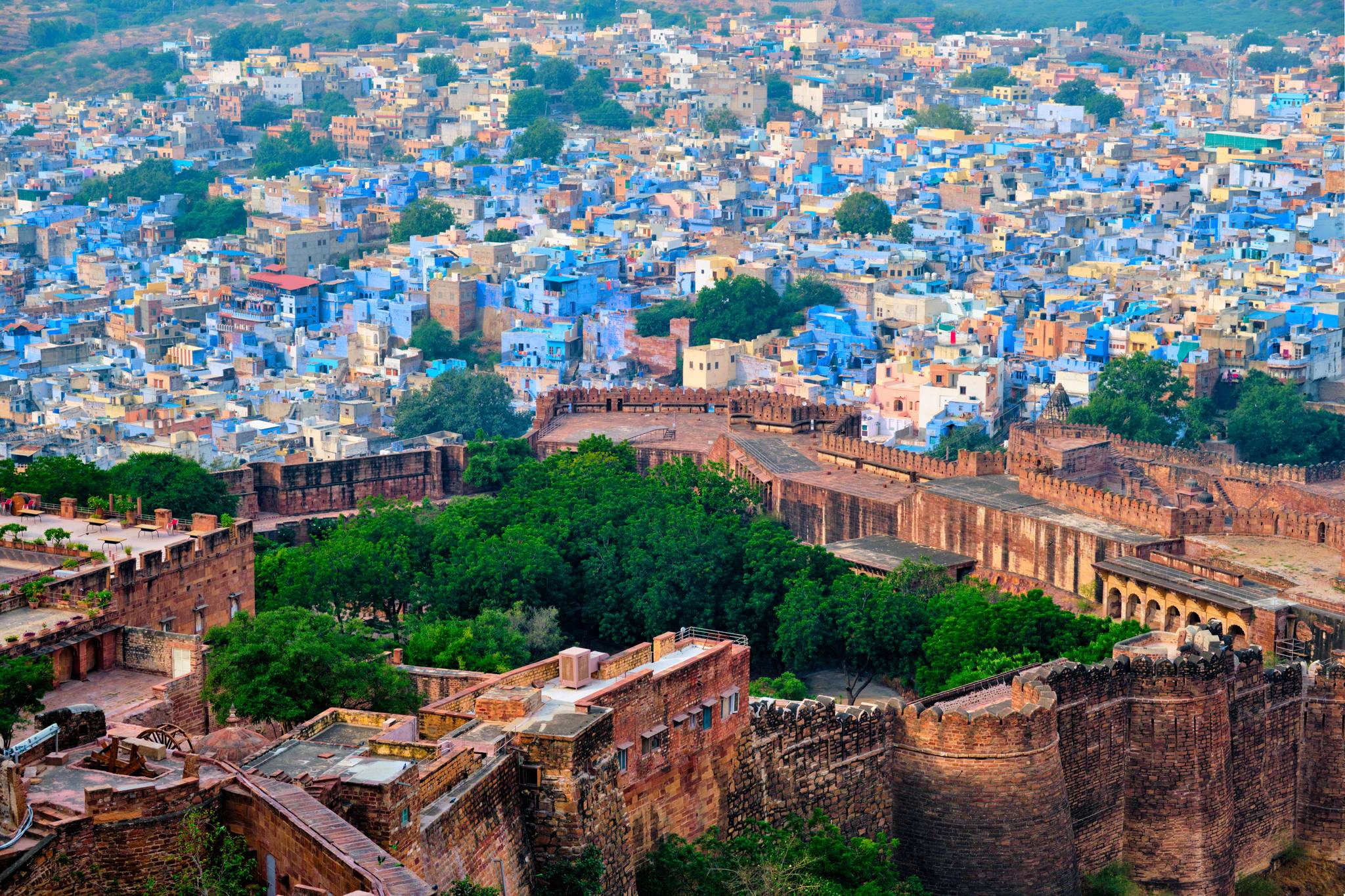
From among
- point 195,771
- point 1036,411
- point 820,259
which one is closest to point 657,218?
point 820,259

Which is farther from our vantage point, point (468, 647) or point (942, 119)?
point (942, 119)

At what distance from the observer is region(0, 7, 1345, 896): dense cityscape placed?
16.4 meters

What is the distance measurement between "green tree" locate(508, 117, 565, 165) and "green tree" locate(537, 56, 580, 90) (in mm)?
13213

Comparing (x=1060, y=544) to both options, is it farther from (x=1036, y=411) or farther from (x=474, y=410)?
(x=474, y=410)

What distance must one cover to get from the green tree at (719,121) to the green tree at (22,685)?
85.1 m

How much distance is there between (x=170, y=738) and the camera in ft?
48.5

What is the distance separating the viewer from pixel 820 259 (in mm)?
66625

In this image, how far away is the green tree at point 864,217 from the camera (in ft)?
242

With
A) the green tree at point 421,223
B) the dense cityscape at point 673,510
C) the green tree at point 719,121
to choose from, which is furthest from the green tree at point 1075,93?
the green tree at point 421,223

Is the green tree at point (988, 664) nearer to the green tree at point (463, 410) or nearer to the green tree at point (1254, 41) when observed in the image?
the green tree at point (463, 410)

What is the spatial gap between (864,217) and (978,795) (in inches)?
2151

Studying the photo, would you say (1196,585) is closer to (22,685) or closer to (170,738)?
(22,685)

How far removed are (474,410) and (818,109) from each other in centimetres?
Result: 5787

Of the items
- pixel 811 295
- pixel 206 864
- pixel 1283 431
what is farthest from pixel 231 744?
pixel 811 295
